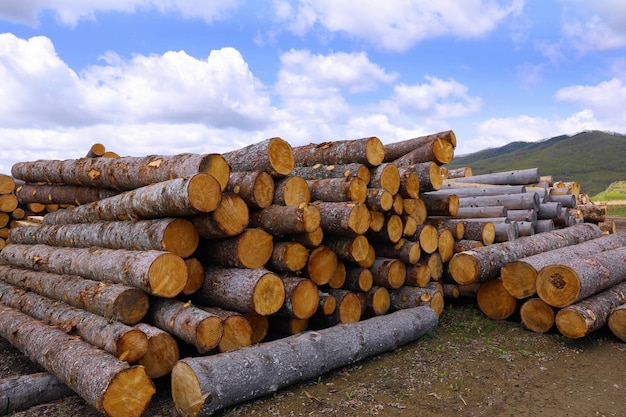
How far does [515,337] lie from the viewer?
703 centimetres

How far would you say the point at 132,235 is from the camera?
6.21 meters

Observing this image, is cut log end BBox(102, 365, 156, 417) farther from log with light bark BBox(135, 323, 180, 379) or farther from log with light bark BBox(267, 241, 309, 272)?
log with light bark BBox(267, 241, 309, 272)

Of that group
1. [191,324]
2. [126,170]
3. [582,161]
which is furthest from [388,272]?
[582,161]

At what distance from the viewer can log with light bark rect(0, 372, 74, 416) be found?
16.9 feet

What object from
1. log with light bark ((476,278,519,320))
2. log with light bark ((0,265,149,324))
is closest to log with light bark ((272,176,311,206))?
log with light bark ((0,265,149,324))

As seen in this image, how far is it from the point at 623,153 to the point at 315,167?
108 metres

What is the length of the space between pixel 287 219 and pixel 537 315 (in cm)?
432

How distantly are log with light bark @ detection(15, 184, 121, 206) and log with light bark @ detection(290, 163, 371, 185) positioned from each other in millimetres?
3578

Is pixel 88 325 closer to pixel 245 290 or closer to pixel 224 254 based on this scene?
pixel 224 254

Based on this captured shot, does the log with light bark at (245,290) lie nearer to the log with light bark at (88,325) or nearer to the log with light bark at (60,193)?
the log with light bark at (88,325)

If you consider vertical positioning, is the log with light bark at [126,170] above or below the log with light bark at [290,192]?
above

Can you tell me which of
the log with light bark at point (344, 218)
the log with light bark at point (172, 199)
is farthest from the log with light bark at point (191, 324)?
the log with light bark at point (344, 218)

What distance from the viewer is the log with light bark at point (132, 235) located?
5734mm

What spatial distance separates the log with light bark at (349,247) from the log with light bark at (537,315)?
2782 millimetres
